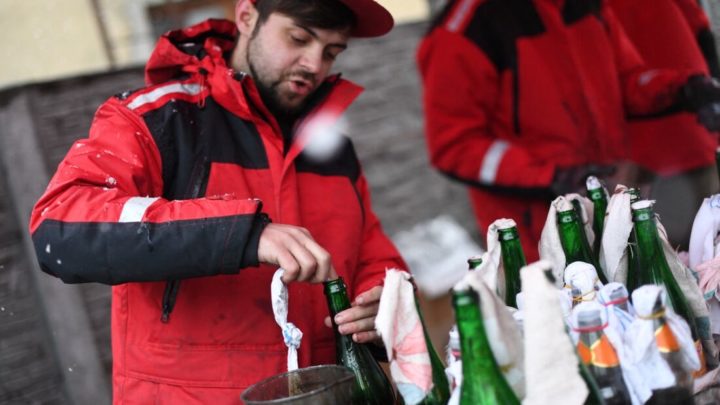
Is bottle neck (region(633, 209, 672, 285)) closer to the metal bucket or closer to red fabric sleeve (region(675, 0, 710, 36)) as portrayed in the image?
the metal bucket

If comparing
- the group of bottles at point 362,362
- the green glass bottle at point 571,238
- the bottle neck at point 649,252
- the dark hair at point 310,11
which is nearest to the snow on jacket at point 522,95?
the dark hair at point 310,11

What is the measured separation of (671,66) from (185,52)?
2.34m

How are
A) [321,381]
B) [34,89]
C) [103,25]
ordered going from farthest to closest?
1. [103,25]
2. [34,89]
3. [321,381]

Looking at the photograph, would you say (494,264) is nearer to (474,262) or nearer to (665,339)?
(474,262)

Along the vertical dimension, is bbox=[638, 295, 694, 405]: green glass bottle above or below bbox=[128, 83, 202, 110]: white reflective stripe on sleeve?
below

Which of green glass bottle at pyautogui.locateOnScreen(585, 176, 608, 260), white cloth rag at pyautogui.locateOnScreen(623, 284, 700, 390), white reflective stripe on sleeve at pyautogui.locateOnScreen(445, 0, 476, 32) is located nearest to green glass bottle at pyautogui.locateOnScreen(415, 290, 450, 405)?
white cloth rag at pyautogui.locateOnScreen(623, 284, 700, 390)

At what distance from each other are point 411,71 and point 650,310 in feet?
12.5

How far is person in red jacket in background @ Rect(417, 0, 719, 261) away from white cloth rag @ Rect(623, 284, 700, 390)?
175cm

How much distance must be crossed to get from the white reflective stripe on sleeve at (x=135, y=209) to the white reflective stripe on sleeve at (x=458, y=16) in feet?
6.30

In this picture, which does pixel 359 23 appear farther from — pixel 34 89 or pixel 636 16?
pixel 636 16

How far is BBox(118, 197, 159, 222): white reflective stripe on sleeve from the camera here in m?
1.68

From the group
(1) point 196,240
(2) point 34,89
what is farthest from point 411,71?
(1) point 196,240

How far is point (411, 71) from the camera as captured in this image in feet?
16.7

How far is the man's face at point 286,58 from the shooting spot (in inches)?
86.0
